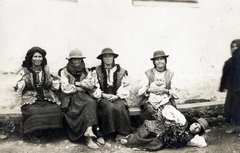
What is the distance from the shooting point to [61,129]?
3596mm

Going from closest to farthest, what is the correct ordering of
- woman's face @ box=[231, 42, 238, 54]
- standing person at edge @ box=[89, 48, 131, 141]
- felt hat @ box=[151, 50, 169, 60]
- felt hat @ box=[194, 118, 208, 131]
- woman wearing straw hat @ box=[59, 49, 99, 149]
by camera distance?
woman wearing straw hat @ box=[59, 49, 99, 149], standing person at edge @ box=[89, 48, 131, 141], felt hat @ box=[194, 118, 208, 131], felt hat @ box=[151, 50, 169, 60], woman's face @ box=[231, 42, 238, 54]

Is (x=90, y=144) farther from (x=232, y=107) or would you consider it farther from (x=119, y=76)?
(x=232, y=107)

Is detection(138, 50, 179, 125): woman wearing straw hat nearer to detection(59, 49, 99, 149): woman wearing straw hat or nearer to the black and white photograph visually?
the black and white photograph

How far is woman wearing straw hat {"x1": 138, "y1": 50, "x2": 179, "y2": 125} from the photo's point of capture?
12.3 ft

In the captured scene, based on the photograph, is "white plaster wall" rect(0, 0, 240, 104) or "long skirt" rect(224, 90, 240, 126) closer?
"white plaster wall" rect(0, 0, 240, 104)

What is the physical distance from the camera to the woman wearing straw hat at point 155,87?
3.74 meters

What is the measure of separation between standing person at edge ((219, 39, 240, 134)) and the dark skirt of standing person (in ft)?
4.45

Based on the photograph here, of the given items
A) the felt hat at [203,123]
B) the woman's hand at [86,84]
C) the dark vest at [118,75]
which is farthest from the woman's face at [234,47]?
the woman's hand at [86,84]

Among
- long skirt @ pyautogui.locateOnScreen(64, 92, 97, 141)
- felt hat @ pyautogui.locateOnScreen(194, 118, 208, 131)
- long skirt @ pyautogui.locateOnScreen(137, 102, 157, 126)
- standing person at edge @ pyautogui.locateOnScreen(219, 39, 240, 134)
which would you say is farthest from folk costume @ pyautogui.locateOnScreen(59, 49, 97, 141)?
standing person at edge @ pyautogui.locateOnScreen(219, 39, 240, 134)

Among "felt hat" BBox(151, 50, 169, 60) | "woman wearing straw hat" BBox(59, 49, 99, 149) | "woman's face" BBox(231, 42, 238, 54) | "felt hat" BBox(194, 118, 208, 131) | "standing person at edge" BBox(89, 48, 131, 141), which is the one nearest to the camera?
"woman wearing straw hat" BBox(59, 49, 99, 149)

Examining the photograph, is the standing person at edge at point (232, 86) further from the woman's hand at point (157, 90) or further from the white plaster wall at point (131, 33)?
the woman's hand at point (157, 90)

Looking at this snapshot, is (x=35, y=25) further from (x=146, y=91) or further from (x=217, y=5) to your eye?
(x=217, y=5)

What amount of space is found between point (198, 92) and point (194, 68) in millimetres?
356

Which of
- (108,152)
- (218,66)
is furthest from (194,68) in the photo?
(108,152)
